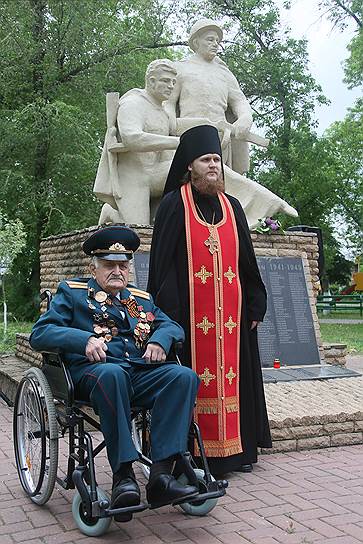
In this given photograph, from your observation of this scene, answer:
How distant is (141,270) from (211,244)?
7.88 ft

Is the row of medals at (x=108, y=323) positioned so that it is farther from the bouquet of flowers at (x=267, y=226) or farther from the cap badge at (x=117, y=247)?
the bouquet of flowers at (x=267, y=226)

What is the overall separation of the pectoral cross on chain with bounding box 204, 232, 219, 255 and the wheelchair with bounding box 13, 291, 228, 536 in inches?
37.5

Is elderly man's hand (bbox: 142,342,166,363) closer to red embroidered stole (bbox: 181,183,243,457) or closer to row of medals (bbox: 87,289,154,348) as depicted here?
row of medals (bbox: 87,289,154,348)

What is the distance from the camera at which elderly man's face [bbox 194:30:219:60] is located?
7.52 metres

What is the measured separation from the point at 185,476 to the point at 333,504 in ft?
2.83

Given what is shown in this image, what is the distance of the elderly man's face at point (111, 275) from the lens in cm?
362

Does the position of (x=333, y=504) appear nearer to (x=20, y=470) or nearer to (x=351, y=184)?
(x=20, y=470)

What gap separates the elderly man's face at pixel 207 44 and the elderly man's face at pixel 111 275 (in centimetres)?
457

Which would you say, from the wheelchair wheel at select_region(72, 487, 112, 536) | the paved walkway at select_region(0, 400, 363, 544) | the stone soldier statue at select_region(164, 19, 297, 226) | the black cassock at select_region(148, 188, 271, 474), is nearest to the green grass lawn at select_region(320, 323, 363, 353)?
the stone soldier statue at select_region(164, 19, 297, 226)

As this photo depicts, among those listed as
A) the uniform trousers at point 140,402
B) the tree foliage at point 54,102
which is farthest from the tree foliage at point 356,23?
the uniform trousers at point 140,402

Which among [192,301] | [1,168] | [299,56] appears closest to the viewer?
[192,301]

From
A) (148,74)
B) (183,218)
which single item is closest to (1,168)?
(148,74)

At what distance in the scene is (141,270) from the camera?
657 cm

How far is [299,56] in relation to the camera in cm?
2203
